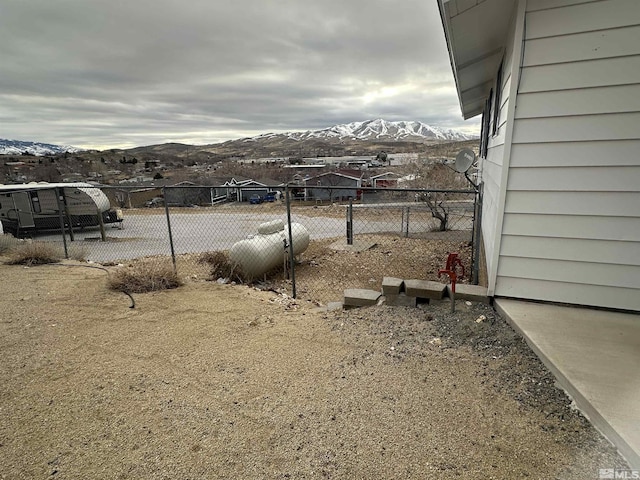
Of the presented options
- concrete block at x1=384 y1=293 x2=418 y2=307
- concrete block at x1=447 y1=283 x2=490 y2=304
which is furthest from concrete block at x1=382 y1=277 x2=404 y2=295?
concrete block at x1=447 y1=283 x2=490 y2=304

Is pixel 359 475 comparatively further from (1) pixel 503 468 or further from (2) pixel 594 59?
(2) pixel 594 59

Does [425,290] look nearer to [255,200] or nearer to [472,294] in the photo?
[472,294]

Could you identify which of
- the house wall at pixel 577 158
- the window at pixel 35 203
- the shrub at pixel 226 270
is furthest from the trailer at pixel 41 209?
the house wall at pixel 577 158

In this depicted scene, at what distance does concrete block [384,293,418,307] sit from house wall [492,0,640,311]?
1.07 m

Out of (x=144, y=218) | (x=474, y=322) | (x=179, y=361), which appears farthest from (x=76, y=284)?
(x=144, y=218)

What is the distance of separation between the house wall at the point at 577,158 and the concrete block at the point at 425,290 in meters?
0.77

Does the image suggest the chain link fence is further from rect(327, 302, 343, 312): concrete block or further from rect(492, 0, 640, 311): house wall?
rect(492, 0, 640, 311): house wall

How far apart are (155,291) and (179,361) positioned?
203 centimetres

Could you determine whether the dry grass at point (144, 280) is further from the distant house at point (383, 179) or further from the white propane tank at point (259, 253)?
the distant house at point (383, 179)

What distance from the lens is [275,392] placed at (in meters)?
2.44

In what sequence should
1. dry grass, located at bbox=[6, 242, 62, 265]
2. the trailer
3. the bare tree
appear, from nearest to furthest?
1. dry grass, located at bbox=[6, 242, 62, 265]
2. the trailer
3. the bare tree

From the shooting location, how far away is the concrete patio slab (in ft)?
5.99

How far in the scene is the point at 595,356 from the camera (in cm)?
238

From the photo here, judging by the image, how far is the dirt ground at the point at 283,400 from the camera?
181 cm
